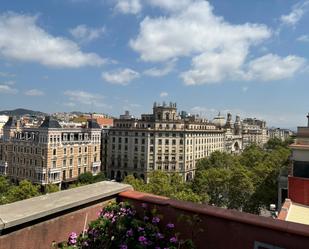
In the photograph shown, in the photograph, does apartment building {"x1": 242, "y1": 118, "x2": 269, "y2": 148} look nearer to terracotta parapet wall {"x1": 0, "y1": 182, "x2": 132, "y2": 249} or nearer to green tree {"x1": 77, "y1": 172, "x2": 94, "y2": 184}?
green tree {"x1": 77, "y1": 172, "x2": 94, "y2": 184}

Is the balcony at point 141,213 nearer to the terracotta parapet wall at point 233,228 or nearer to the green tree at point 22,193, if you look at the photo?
the terracotta parapet wall at point 233,228

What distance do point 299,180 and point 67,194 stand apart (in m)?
12.3

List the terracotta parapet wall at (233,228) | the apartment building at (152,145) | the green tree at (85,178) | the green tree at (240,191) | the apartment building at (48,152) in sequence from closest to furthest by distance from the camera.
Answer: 1. the terracotta parapet wall at (233,228)
2. the green tree at (240,191)
3. the apartment building at (48,152)
4. the green tree at (85,178)
5. the apartment building at (152,145)

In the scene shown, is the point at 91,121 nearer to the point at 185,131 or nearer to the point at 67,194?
the point at 185,131

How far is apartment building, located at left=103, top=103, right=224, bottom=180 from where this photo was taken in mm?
67688

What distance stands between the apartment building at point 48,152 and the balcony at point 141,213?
50.5 metres

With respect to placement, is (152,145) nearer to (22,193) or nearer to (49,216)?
(22,193)

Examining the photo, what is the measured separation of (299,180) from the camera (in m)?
14.2

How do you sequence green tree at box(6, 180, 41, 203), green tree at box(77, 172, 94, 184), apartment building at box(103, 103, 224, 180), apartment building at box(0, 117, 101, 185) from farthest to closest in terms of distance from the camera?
apartment building at box(103, 103, 224, 180), green tree at box(77, 172, 94, 184), apartment building at box(0, 117, 101, 185), green tree at box(6, 180, 41, 203)

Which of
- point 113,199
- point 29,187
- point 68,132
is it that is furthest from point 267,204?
point 68,132

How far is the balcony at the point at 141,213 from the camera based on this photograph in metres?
3.41

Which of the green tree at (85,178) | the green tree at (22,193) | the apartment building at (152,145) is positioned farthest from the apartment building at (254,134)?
the green tree at (22,193)

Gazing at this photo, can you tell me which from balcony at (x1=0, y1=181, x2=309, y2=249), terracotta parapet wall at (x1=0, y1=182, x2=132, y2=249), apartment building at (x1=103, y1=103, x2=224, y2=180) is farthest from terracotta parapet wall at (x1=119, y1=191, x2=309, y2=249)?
apartment building at (x1=103, y1=103, x2=224, y2=180)

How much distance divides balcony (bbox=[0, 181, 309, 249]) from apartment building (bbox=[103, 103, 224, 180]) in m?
62.6
